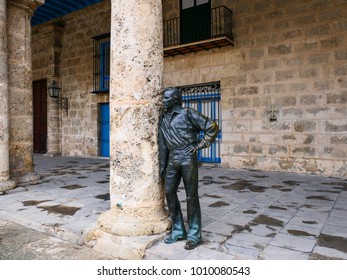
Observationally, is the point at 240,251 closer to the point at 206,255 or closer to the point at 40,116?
the point at 206,255

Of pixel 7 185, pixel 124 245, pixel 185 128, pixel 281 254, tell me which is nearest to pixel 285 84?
pixel 185 128

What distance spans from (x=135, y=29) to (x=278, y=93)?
5.20m

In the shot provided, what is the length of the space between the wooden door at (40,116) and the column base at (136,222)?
10.4m

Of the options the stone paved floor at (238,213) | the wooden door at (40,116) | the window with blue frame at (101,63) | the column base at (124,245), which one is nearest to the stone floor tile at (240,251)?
the stone paved floor at (238,213)

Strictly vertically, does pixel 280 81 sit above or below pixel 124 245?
above

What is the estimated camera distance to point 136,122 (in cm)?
270

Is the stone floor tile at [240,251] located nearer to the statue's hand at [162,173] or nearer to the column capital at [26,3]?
the statue's hand at [162,173]

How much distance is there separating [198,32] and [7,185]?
6254 millimetres

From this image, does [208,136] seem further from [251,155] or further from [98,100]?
[98,100]

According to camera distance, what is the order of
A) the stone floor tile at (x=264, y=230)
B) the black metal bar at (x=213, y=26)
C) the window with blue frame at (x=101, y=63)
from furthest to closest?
the window with blue frame at (x=101, y=63) → the black metal bar at (x=213, y=26) → the stone floor tile at (x=264, y=230)

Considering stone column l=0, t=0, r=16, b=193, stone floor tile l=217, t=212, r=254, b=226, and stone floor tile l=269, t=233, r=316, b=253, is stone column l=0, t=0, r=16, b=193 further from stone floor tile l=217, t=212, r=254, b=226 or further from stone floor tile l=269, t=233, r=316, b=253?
stone floor tile l=269, t=233, r=316, b=253

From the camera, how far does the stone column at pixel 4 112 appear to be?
Result: 16.4ft

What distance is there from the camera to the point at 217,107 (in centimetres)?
815

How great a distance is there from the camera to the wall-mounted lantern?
34.8ft
